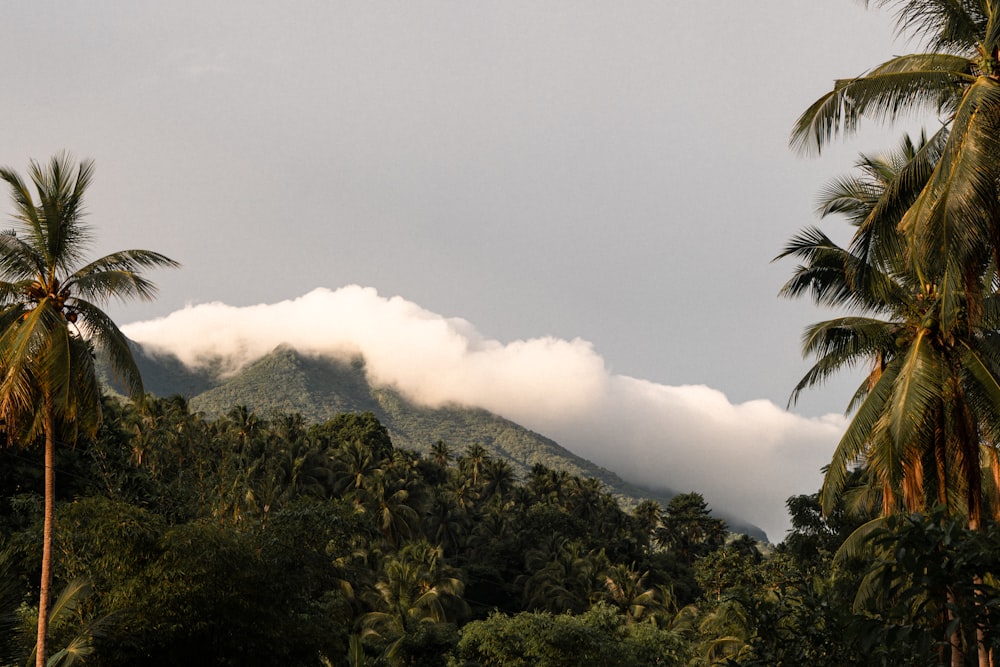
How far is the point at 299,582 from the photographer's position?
59.9 feet

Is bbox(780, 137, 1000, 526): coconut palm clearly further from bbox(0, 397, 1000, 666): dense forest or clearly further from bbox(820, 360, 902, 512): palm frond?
bbox(0, 397, 1000, 666): dense forest

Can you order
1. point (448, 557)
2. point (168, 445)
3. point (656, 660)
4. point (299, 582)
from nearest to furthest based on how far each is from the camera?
point (299, 582) → point (656, 660) → point (168, 445) → point (448, 557)

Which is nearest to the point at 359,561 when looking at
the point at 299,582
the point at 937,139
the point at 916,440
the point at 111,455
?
the point at 111,455

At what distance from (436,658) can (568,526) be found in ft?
111

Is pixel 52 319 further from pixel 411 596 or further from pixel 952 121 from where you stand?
pixel 411 596

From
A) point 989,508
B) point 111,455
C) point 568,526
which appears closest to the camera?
point 989,508

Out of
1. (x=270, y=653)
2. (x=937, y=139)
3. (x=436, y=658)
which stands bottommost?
(x=436, y=658)

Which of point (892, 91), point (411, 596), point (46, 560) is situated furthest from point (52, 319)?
point (411, 596)

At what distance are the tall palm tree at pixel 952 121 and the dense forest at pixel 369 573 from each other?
3794mm

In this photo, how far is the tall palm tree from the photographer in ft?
29.0

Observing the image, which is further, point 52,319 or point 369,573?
point 369,573

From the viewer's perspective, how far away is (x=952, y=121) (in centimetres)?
953

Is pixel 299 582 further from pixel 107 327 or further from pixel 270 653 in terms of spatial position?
pixel 107 327

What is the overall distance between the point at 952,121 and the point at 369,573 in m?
42.2
